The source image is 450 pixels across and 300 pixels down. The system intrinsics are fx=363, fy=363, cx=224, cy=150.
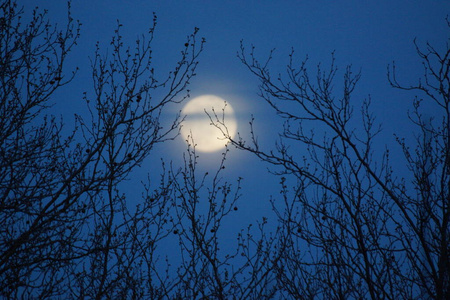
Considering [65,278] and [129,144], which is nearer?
[129,144]

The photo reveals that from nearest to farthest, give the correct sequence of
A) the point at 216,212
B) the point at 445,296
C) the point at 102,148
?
1. the point at 445,296
2. the point at 102,148
3. the point at 216,212

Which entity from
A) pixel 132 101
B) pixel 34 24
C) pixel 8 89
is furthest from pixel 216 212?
pixel 34 24

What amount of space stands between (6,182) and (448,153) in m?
4.96

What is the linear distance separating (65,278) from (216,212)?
2570 mm

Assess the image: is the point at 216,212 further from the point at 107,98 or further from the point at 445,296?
the point at 445,296

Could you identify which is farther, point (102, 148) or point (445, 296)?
point (102, 148)

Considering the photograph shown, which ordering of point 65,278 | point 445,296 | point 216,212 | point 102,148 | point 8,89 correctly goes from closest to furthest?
point 445,296
point 102,148
point 8,89
point 216,212
point 65,278

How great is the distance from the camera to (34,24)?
4.51 metres

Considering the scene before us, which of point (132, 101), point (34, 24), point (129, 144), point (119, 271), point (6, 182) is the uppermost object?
point (34, 24)

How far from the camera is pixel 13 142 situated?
14.4ft

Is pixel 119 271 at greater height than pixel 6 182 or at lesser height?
lesser

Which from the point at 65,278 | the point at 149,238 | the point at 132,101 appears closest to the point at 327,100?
the point at 132,101

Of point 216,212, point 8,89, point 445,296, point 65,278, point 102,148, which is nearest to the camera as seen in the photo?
point 445,296

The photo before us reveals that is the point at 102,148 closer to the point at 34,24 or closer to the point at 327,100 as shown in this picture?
the point at 34,24
